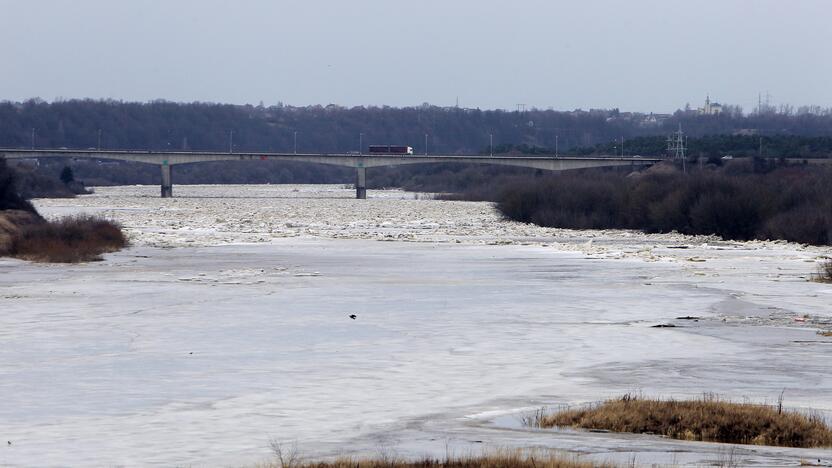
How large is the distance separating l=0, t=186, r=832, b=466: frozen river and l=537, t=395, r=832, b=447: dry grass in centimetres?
45

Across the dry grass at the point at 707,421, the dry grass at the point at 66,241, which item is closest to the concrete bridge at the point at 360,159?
the dry grass at the point at 66,241

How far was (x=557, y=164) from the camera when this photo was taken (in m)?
144

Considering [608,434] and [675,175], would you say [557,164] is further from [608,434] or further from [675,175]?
[608,434]

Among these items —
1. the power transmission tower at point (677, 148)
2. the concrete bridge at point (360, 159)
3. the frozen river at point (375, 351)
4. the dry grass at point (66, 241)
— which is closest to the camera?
the frozen river at point (375, 351)

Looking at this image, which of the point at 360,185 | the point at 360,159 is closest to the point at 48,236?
the point at 360,185

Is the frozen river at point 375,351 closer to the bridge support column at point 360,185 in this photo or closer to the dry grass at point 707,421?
the dry grass at point 707,421

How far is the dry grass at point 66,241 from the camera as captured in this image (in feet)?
146

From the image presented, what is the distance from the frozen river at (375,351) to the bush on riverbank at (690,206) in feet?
63.2

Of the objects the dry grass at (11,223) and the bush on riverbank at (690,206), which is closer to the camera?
the dry grass at (11,223)

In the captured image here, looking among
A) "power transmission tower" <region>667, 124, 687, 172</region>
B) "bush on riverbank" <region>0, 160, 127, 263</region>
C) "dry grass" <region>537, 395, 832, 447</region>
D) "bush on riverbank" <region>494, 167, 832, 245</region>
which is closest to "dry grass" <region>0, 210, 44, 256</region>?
"bush on riverbank" <region>0, 160, 127, 263</region>

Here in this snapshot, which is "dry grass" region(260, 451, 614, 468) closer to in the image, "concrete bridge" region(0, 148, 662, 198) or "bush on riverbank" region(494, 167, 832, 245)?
"bush on riverbank" region(494, 167, 832, 245)

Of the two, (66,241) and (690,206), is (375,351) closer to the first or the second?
(66,241)

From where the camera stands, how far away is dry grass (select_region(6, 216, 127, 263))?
44438 mm

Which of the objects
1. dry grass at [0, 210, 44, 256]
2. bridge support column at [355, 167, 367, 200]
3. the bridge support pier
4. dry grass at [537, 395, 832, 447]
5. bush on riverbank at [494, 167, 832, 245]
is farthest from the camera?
the bridge support pier
